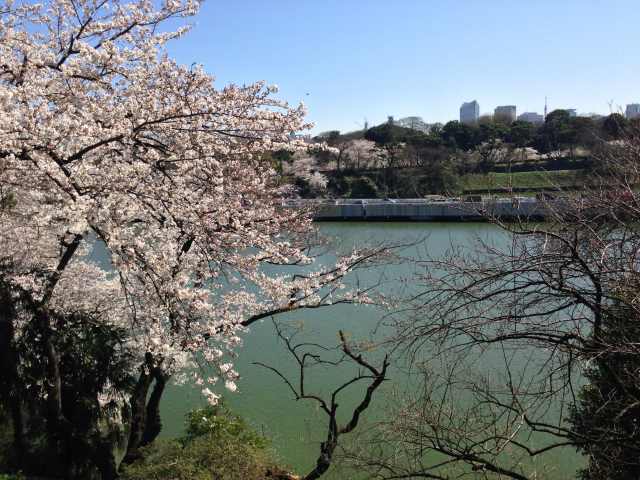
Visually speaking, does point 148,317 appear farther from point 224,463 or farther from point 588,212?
point 588,212

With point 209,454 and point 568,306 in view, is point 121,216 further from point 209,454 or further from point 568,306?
point 568,306

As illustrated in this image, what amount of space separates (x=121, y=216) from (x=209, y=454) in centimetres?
223

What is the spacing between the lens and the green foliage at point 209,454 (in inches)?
172

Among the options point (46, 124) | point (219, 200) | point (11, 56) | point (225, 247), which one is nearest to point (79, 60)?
point (11, 56)

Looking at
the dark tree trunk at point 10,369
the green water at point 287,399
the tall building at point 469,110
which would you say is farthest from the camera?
the tall building at point 469,110

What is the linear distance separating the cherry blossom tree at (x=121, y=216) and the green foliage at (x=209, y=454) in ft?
0.97

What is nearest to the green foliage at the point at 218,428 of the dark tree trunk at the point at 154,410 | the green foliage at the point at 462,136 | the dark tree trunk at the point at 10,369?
the dark tree trunk at the point at 154,410

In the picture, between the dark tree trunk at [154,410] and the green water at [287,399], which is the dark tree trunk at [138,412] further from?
the green water at [287,399]

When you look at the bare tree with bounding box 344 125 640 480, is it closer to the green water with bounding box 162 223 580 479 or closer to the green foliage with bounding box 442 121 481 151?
the green water with bounding box 162 223 580 479

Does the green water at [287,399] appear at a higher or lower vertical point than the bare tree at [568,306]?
lower

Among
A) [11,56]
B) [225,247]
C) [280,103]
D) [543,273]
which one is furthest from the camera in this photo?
[225,247]

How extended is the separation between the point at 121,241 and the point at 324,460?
2430mm

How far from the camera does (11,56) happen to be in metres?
3.89

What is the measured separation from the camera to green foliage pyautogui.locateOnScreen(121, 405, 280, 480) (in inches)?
172
